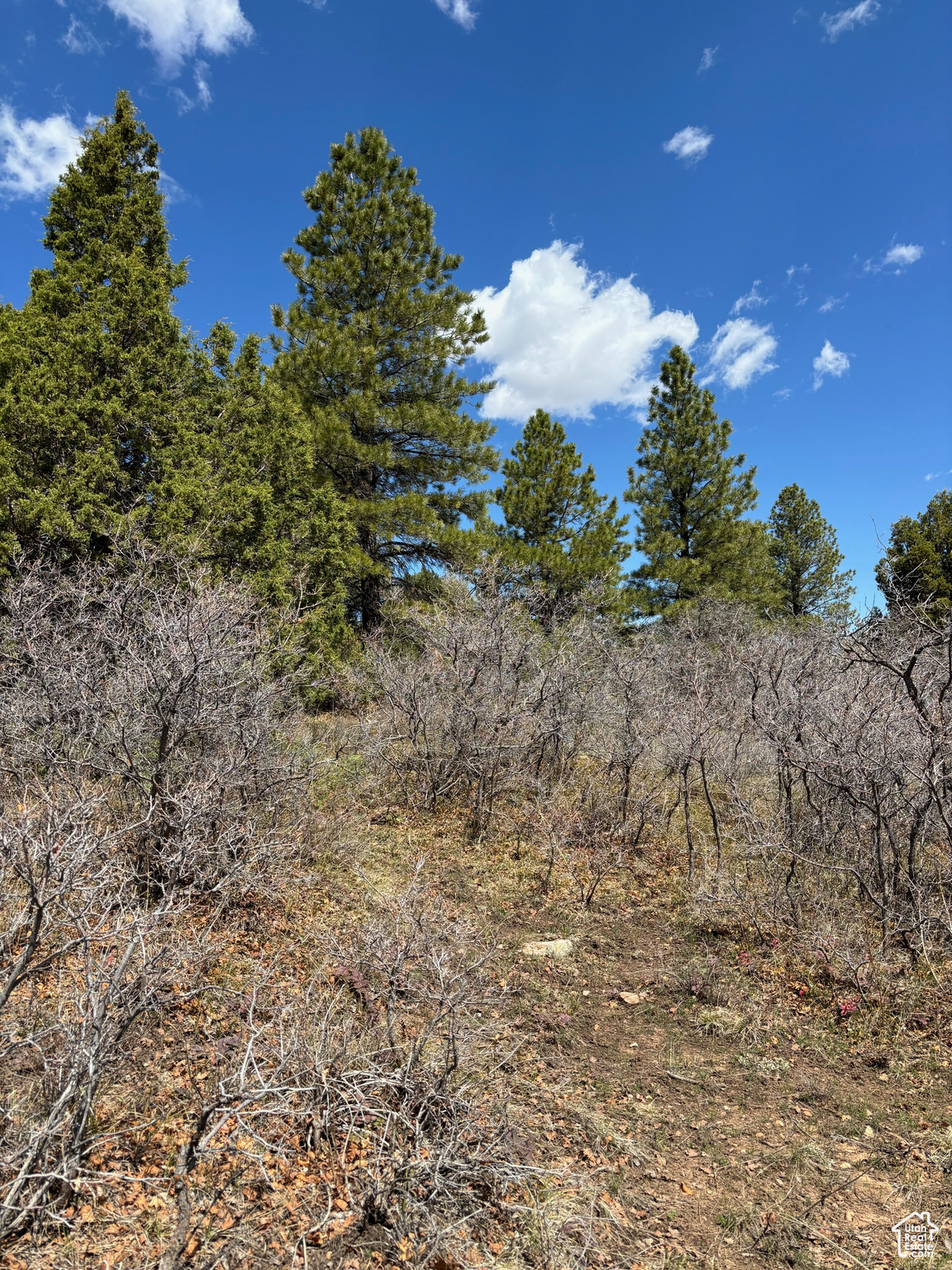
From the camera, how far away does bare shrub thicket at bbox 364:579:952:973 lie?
5.16 m

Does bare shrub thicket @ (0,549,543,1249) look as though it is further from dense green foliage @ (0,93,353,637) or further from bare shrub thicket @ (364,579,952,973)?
bare shrub thicket @ (364,579,952,973)

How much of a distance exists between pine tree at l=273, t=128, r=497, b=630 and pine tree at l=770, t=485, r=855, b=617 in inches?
549

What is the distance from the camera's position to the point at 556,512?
16250 millimetres

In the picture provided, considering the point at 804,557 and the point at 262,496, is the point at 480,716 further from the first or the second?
the point at 804,557

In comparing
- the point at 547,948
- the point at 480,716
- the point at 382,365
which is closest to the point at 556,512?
the point at 382,365

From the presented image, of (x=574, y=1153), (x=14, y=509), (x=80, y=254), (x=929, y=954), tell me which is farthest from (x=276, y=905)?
(x=80, y=254)

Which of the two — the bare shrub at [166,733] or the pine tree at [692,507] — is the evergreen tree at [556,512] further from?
the bare shrub at [166,733]

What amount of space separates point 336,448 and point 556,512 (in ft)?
19.4

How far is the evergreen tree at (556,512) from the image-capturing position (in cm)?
1555

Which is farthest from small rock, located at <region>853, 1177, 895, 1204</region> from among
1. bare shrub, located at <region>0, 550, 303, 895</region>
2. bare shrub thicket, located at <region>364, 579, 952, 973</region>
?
bare shrub, located at <region>0, 550, 303, 895</region>

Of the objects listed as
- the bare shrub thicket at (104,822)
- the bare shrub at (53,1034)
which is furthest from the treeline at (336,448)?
the bare shrub at (53,1034)

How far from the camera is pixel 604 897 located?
6.68 metres

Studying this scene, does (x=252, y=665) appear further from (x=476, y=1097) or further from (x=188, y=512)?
(x=476, y=1097)

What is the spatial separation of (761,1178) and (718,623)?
14.6 meters
